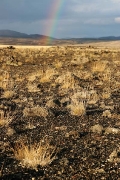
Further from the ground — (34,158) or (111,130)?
(34,158)

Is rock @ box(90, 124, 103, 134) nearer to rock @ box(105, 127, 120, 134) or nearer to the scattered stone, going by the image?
rock @ box(105, 127, 120, 134)

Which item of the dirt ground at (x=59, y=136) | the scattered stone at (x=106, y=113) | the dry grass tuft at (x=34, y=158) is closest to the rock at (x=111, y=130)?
the dirt ground at (x=59, y=136)

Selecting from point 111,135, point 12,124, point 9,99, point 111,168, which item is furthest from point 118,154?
point 9,99

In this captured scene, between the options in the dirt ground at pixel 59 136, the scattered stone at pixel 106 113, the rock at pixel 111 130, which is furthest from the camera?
the scattered stone at pixel 106 113

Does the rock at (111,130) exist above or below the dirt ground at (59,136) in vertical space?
above

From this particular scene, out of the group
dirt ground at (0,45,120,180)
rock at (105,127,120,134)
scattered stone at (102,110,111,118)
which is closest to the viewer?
dirt ground at (0,45,120,180)

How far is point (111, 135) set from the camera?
845 cm

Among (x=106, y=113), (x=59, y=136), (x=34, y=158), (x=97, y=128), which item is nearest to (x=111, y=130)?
(x=97, y=128)

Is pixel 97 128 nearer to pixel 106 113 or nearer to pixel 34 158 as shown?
pixel 106 113

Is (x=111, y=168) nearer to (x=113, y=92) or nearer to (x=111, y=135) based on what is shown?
(x=111, y=135)

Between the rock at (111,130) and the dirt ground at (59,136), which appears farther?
the rock at (111,130)

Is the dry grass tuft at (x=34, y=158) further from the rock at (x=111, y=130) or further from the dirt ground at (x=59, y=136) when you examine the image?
the rock at (x=111, y=130)

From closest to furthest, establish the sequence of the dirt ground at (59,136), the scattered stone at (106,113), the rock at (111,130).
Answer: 1. the dirt ground at (59,136)
2. the rock at (111,130)
3. the scattered stone at (106,113)

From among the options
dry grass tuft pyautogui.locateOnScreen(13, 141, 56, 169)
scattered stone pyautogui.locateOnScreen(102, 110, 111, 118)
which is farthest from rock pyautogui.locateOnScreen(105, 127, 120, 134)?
dry grass tuft pyautogui.locateOnScreen(13, 141, 56, 169)
